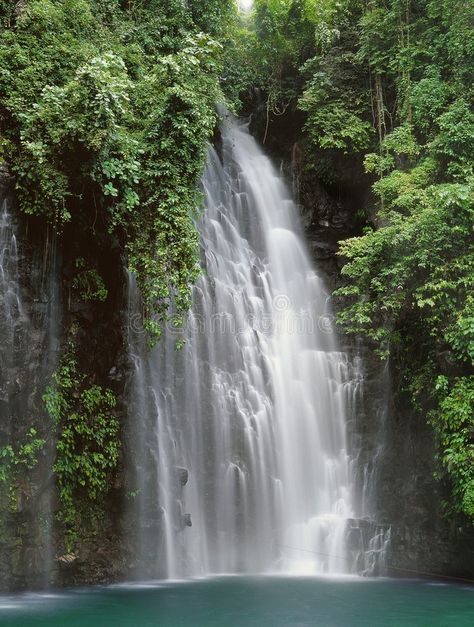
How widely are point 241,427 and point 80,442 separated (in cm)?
335

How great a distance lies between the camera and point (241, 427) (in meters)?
12.4

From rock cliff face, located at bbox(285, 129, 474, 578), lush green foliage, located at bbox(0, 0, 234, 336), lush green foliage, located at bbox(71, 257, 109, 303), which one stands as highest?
lush green foliage, located at bbox(0, 0, 234, 336)

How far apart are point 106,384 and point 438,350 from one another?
20.4 ft

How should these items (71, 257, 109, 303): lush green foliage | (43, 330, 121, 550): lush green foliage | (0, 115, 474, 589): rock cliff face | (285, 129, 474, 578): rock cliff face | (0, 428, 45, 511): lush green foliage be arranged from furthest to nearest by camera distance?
1. (285, 129, 474, 578): rock cliff face
2. (71, 257, 109, 303): lush green foliage
3. (43, 330, 121, 550): lush green foliage
4. (0, 115, 474, 589): rock cliff face
5. (0, 428, 45, 511): lush green foliage

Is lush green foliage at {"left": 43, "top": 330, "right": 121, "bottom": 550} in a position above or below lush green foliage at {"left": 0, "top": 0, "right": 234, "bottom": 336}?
below

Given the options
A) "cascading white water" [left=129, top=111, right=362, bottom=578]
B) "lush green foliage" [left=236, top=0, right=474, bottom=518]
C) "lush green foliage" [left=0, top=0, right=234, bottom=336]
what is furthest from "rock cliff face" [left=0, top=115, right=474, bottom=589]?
"lush green foliage" [left=236, top=0, right=474, bottom=518]

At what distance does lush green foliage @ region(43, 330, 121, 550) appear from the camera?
1023 cm

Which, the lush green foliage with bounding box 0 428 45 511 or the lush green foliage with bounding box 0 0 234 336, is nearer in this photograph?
the lush green foliage with bounding box 0 428 45 511

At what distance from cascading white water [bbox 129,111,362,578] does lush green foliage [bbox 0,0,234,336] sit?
181 centimetres

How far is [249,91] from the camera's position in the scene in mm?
18047

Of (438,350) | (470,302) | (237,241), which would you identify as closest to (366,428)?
(438,350)

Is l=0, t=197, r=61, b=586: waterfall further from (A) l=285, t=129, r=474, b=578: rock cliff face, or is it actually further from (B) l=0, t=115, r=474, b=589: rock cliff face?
(A) l=285, t=129, r=474, b=578: rock cliff face

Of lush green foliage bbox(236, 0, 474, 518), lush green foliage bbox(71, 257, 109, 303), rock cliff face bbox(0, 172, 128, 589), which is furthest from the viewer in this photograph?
lush green foliage bbox(71, 257, 109, 303)

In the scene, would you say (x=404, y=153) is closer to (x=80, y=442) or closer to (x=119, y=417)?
(x=119, y=417)
